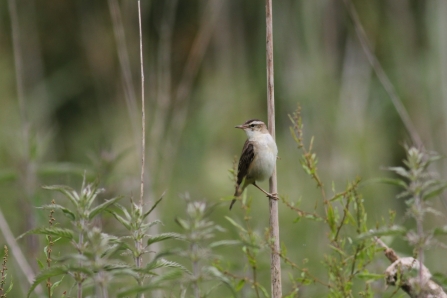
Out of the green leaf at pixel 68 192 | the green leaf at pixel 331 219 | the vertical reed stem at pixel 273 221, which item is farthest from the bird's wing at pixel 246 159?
the green leaf at pixel 68 192

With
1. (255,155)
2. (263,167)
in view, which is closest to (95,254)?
(263,167)

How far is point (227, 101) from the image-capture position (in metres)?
8.10

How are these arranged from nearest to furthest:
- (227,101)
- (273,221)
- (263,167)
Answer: (273,221)
(263,167)
(227,101)

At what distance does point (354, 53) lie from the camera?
6613mm

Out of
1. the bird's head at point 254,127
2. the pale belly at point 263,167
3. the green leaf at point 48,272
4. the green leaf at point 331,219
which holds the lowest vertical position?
the green leaf at point 48,272

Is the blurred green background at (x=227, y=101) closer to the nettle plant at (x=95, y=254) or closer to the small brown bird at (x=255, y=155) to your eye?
the small brown bird at (x=255, y=155)

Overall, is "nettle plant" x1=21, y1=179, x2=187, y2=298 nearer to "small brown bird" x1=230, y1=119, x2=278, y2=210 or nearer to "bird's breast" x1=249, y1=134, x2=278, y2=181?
"bird's breast" x1=249, y1=134, x2=278, y2=181

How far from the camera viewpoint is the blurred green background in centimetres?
516

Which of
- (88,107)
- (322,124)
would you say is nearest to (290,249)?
(322,124)

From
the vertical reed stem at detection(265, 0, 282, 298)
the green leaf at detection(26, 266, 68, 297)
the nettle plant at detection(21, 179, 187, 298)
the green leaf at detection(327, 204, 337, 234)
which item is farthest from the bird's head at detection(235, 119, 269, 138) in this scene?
the green leaf at detection(26, 266, 68, 297)

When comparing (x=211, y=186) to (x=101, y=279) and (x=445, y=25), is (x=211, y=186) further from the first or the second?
(x=101, y=279)

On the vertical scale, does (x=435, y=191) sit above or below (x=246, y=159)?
below

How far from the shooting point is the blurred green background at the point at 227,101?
5.16m

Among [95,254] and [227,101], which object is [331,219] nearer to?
[95,254]
